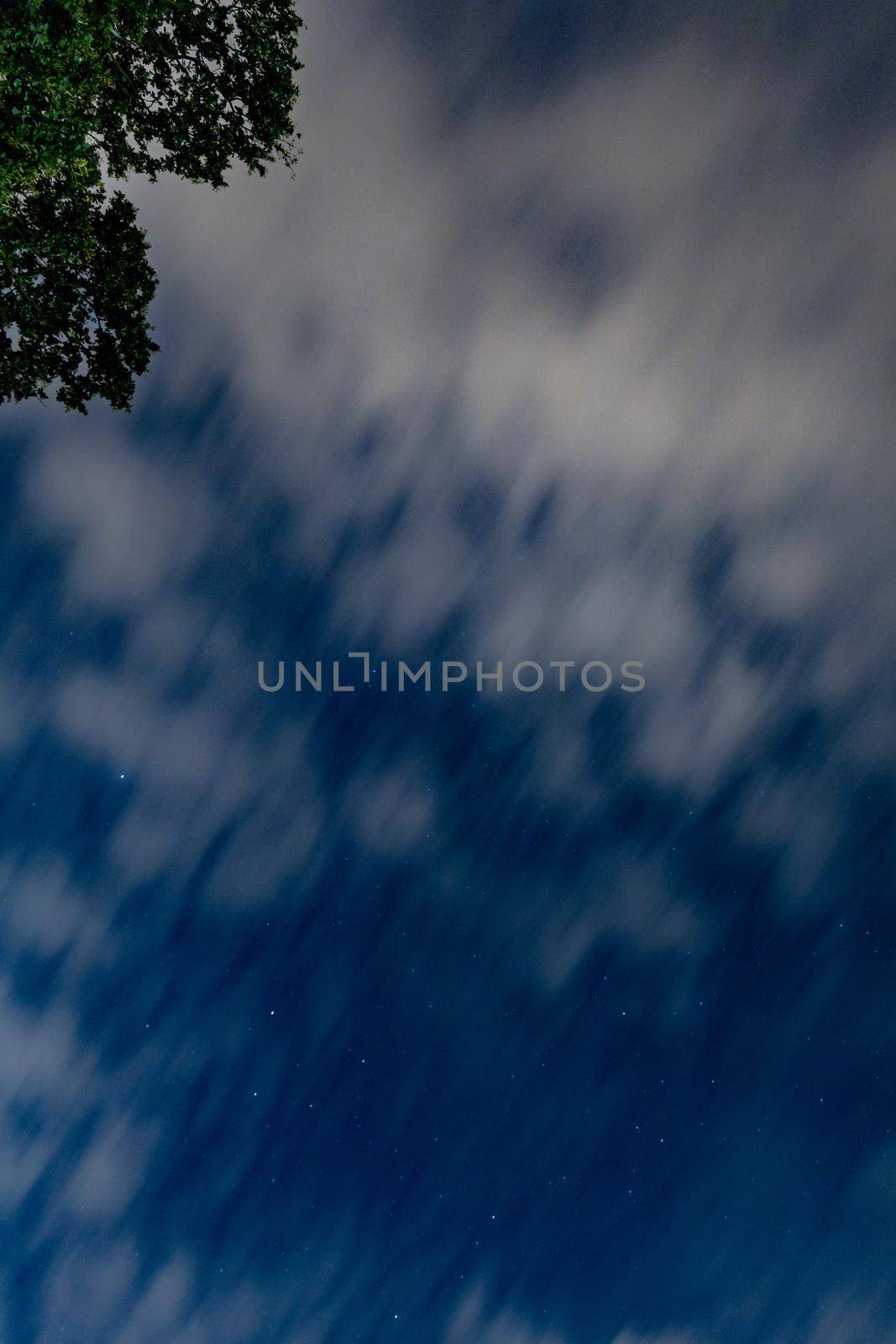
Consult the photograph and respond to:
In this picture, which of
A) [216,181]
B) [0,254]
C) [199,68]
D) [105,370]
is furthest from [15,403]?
[199,68]

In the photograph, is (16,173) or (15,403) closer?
(16,173)

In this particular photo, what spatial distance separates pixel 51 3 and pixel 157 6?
163cm

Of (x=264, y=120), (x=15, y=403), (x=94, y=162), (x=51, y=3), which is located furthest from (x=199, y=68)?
(x=15, y=403)

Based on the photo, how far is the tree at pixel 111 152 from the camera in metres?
8.52

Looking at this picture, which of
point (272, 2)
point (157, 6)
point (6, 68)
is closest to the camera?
point (6, 68)

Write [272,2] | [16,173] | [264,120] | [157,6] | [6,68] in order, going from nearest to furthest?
[6,68], [16,173], [157,6], [272,2], [264,120]

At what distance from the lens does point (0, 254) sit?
9.53 meters

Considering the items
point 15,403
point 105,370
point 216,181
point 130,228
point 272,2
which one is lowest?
point 15,403

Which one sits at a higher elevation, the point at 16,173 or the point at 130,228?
the point at 130,228

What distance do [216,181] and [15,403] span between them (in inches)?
173

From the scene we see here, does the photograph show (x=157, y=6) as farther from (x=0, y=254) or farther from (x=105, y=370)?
(x=105, y=370)

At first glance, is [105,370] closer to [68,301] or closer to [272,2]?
[68,301]

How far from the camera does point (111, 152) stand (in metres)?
10.8

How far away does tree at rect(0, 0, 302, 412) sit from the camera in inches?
335
